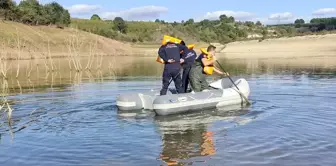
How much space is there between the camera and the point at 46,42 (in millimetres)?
71812

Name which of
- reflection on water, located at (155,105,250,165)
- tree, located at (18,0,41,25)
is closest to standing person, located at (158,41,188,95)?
reflection on water, located at (155,105,250,165)

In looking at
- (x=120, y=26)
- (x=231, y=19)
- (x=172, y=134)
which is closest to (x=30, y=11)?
(x=120, y=26)

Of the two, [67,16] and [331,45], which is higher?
[67,16]

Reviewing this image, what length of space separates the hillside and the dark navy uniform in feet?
140

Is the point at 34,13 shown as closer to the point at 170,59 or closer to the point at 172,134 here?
the point at 170,59

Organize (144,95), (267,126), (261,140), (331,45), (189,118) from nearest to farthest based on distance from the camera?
(261,140), (267,126), (189,118), (144,95), (331,45)

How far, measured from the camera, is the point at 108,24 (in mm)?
126375

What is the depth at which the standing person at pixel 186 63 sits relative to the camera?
1504 centimetres

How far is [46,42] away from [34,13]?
39.5 feet

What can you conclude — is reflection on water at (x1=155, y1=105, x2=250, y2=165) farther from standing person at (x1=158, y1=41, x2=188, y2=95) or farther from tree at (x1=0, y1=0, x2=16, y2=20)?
tree at (x1=0, y1=0, x2=16, y2=20)

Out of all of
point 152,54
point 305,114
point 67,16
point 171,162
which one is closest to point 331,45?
point 152,54

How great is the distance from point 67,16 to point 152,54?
23.5 metres

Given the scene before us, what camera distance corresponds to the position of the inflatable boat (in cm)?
1297

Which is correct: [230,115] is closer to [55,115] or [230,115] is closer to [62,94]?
[55,115]
